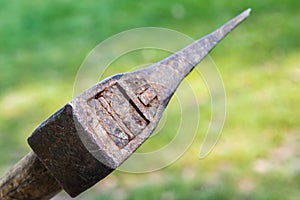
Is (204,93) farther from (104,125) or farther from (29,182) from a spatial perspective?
(104,125)

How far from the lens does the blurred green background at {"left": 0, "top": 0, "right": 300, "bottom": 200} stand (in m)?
2.29

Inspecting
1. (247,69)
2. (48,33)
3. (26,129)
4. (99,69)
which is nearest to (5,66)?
(48,33)

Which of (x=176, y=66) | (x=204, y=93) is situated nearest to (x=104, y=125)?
(x=176, y=66)

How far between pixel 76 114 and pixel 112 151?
0.06m

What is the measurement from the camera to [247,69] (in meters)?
2.99

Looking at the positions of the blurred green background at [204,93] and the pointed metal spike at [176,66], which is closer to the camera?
the pointed metal spike at [176,66]

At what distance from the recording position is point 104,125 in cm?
67

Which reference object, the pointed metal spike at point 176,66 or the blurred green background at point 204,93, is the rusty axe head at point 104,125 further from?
the blurred green background at point 204,93

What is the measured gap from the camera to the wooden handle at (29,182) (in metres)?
0.79

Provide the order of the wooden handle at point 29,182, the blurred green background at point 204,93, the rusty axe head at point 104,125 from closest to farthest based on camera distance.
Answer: the rusty axe head at point 104,125 < the wooden handle at point 29,182 < the blurred green background at point 204,93

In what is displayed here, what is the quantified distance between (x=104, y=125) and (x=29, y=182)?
20 centimetres

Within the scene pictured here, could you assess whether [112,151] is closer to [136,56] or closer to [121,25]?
[136,56]

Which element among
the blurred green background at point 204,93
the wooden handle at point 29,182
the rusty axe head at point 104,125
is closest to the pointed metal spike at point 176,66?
the rusty axe head at point 104,125

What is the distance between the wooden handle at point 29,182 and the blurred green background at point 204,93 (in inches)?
55.6
